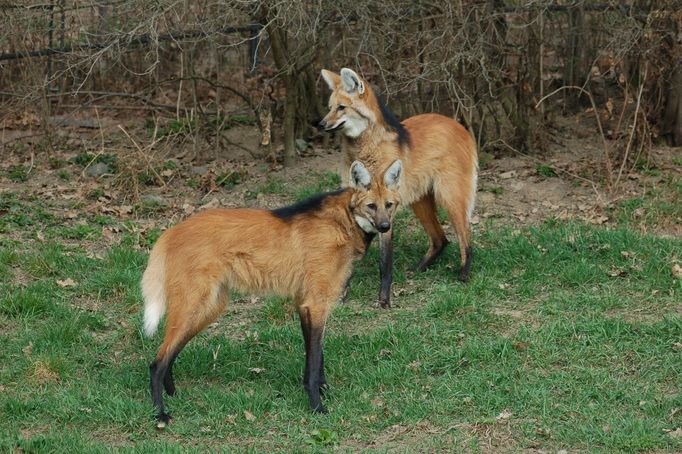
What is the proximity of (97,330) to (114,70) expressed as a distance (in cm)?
446

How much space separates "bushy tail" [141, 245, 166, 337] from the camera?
15.4 feet

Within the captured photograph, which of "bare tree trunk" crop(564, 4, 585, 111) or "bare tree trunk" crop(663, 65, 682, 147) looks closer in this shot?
"bare tree trunk" crop(663, 65, 682, 147)

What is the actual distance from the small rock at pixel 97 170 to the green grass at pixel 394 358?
1.56 m

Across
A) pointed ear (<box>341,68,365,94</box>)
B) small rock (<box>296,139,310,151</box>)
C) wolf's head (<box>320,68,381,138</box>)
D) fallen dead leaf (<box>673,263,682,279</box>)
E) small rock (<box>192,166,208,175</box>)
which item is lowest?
fallen dead leaf (<box>673,263,682,279</box>)

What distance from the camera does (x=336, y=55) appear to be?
8711mm

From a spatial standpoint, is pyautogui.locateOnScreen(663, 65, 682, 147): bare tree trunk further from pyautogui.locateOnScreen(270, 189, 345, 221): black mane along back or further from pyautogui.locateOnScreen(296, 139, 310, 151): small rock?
pyautogui.locateOnScreen(270, 189, 345, 221): black mane along back

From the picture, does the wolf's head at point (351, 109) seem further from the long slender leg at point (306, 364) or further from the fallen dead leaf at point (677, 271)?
the fallen dead leaf at point (677, 271)

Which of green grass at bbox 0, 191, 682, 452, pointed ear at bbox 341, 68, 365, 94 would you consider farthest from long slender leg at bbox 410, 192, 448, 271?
pointed ear at bbox 341, 68, 365, 94

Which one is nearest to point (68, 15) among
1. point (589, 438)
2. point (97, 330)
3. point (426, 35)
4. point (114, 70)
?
point (114, 70)

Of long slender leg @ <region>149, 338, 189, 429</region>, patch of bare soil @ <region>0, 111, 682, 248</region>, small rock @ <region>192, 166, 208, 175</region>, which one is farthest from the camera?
small rock @ <region>192, 166, 208, 175</region>

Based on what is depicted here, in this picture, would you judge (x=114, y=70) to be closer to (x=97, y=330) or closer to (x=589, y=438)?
(x=97, y=330)

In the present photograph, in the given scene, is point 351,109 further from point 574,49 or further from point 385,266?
point 574,49

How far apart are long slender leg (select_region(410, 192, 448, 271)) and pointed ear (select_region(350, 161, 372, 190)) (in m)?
2.01

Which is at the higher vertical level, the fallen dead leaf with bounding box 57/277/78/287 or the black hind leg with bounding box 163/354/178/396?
the fallen dead leaf with bounding box 57/277/78/287
